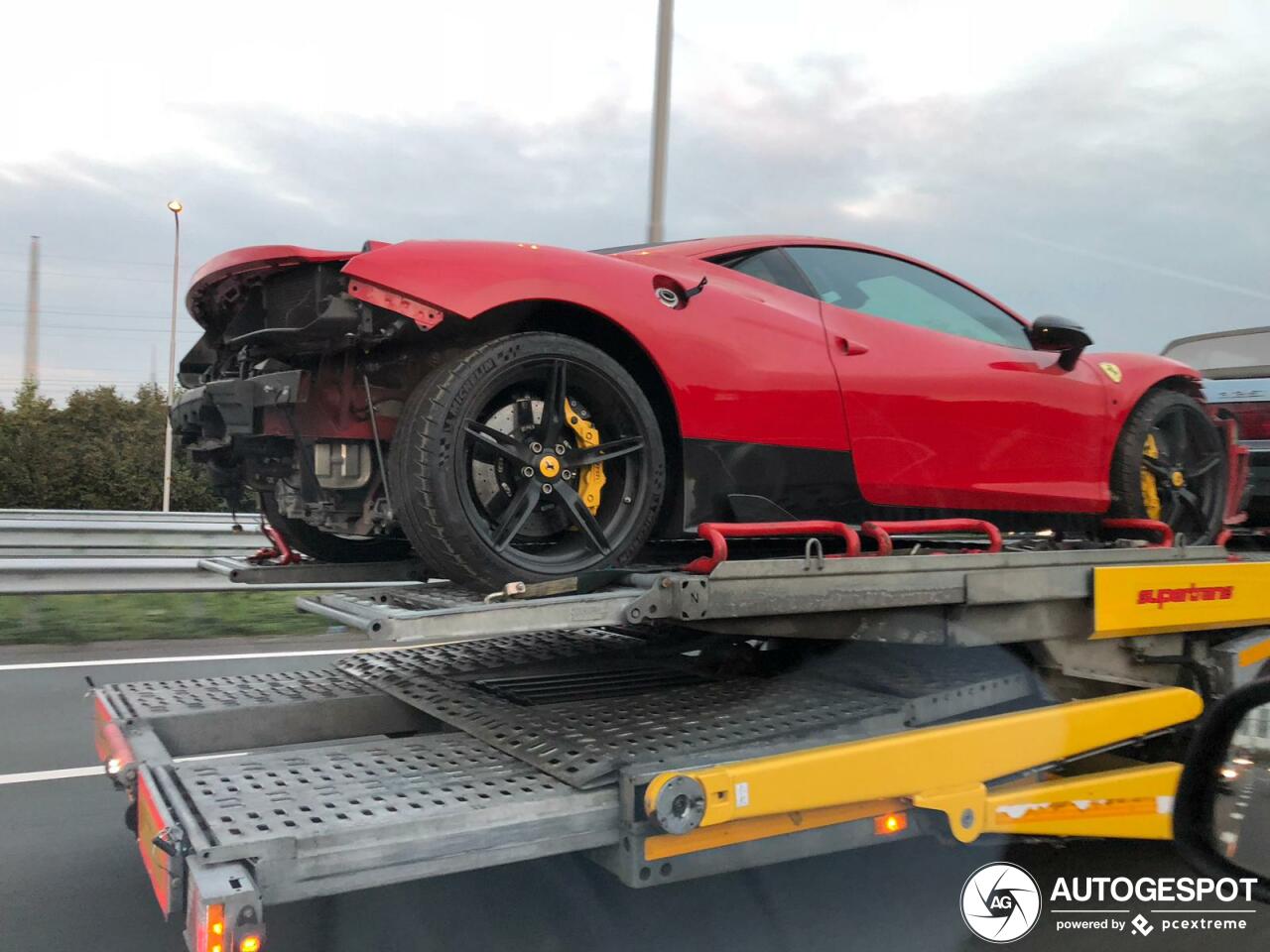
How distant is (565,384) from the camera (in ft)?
9.82

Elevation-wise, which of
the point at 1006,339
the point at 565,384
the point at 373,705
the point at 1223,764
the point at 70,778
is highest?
the point at 1006,339

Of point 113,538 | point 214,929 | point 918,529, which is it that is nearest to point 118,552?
point 113,538

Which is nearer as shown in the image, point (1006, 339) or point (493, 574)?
point (493, 574)

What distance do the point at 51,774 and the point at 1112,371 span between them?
4.59m

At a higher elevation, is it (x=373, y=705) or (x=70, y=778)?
(x=373, y=705)

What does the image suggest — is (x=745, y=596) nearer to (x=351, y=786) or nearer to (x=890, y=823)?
(x=890, y=823)

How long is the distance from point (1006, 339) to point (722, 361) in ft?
5.36

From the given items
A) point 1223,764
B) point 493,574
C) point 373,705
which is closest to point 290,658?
point 373,705

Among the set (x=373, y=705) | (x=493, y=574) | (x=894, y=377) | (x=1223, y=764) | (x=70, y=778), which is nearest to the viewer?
(x=1223, y=764)

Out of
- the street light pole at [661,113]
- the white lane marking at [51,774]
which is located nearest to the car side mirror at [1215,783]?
the white lane marking at [51,774]

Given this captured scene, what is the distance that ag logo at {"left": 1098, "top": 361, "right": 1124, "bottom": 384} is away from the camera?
177 inches

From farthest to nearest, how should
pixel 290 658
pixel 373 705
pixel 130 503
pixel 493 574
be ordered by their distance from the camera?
1. pixel 130 503
2. pixel 290 658
3. pixel 373 705
4. pixel 493 574

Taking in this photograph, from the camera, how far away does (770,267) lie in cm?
376

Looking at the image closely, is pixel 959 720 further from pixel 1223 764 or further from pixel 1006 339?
pixel 1006 339
